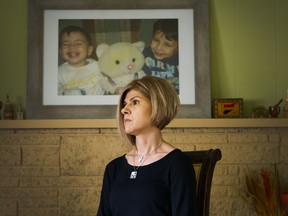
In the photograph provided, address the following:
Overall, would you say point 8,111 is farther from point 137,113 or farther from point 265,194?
point 265,194

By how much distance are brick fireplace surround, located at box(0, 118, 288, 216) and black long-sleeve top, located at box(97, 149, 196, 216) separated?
137cm

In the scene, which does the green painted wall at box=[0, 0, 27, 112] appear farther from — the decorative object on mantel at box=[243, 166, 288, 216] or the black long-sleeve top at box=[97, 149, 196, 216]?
the decorative object on mantel at box=[243, 166, 288, 216]

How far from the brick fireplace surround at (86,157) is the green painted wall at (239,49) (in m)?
0.30

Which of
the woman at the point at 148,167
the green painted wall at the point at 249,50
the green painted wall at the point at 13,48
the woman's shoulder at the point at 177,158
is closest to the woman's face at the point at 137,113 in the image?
the woman at the point at 148,167

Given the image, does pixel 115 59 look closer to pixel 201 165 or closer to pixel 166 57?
pixel 166 57

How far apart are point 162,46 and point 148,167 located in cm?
168

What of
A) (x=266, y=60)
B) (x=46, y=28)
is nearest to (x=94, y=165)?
(x=46, y=28)

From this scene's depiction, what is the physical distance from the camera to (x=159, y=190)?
163 centimetres

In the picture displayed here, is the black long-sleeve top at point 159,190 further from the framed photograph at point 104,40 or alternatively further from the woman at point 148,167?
the framed photograph at point 104,40

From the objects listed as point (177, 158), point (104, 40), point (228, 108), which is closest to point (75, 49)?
point (104, 40)

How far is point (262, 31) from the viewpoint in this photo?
3309 mm

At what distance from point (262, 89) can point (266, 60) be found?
0.80 feet

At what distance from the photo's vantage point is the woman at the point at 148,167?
161 cm

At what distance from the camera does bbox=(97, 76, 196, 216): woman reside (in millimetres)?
1614
